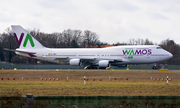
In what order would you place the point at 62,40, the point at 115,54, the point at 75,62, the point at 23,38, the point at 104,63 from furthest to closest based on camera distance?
the point at 62,40 < the point at 23,38 < the point at 115,54 < the point at 75,62 < the point at 104,63

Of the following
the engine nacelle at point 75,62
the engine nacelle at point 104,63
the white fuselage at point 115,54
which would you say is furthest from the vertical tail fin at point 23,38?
the engine nacelle at point 104,63

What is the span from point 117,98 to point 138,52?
39.8 metres

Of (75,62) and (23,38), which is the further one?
(23,38)

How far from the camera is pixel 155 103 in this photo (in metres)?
9.78

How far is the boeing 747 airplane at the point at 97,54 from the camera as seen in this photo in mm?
48969

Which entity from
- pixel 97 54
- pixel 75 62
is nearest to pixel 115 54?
pixel 97 54

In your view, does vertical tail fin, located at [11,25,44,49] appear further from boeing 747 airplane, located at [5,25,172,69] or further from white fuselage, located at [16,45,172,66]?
white fuselage, located at [16,45,172,66]

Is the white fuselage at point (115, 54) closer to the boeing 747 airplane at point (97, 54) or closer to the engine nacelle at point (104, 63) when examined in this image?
the boeing 747 airplane at point (97, 54)

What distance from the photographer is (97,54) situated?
171 feet

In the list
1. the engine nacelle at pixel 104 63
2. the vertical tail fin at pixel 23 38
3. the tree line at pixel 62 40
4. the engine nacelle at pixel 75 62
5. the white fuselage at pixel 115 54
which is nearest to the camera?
the white fuselage at pixel 115 54

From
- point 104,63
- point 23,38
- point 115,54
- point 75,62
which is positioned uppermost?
point 23,38

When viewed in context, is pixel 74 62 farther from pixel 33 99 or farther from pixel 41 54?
pixel 33 99

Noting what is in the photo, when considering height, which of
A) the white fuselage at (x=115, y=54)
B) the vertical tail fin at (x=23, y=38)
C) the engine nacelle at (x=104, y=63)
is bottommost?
the engine nacelle at (x=104, y=63)

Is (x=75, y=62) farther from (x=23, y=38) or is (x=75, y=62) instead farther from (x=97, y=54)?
(x=23, y=38)
